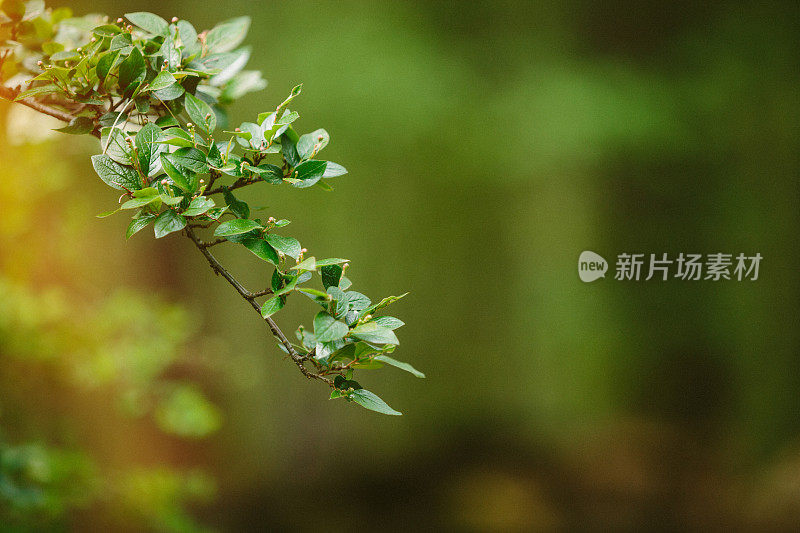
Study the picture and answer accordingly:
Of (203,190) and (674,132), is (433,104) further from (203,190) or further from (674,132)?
(203,190)

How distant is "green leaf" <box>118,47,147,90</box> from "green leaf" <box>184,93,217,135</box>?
0.06 m

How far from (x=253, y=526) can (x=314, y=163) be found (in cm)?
314

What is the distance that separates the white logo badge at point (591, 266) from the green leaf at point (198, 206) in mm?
2860

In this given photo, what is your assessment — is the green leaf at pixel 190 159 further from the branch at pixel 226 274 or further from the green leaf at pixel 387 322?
the green leaf at pixel 387 322

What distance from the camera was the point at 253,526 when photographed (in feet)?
10.8

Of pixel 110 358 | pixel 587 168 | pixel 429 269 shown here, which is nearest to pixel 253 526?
pixel 429 269

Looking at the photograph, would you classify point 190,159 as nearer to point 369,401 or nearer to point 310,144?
point 310,144

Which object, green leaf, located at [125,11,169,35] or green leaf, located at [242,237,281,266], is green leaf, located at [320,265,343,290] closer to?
green leaf, located at [242,237,281,266]

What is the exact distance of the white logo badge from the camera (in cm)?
320

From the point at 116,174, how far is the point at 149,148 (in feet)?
0.13

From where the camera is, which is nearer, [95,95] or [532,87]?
[95,95]

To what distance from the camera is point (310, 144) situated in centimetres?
62

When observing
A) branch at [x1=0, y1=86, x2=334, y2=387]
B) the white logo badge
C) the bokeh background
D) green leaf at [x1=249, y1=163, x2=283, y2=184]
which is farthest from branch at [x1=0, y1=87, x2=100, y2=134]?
the white logo badge

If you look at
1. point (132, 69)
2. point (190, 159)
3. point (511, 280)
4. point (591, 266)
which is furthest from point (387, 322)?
point (511, 280)
